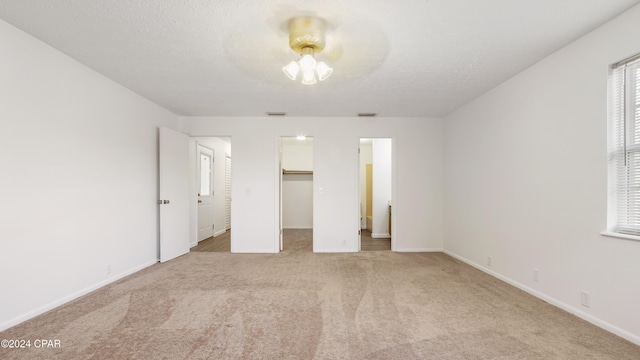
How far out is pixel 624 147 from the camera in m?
2.14

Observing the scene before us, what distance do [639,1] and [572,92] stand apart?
0.73 meters

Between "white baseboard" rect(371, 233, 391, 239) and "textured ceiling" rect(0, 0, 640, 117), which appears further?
"white baseboard" rect(371, 233, 391, 239)


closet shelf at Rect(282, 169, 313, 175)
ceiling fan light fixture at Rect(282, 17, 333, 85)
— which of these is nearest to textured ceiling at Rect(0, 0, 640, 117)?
ceiling fan light fixture at Rect(282, 17, 333, 85)

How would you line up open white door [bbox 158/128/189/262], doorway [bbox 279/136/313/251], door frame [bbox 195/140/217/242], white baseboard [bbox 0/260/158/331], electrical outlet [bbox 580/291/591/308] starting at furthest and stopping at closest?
doorway [bbox 279/136/313/251] < door frame [bbox 195/140/217/242] < open white door [bbox 158/128/189/262] < electrical outlet [bbox 580/291/591/308] < white baseboard [bbox 0/260/158/331]

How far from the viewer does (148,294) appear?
291cm

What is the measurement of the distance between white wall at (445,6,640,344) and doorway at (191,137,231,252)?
176 inches

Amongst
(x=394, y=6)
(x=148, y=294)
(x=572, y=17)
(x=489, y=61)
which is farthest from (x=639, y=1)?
(x=148, y=294)

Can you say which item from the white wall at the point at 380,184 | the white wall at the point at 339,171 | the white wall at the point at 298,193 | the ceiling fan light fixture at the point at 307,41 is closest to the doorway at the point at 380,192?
the white wall at the point at 380,184

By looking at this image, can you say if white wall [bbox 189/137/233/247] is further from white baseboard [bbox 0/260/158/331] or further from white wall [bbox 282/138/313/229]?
white wall [bbox 282/138/313/229]

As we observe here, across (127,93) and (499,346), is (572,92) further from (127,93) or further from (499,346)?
(127,93)

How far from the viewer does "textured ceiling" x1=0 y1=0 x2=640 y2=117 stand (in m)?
1.97

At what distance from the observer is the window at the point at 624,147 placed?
206 cm

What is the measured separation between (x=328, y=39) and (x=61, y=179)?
9.71ft

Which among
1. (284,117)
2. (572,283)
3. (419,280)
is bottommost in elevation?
(419,280)
